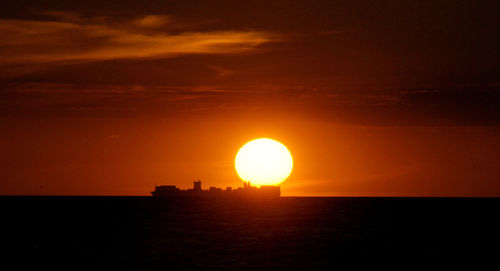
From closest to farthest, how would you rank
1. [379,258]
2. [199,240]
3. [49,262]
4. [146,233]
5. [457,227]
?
[49,262] → [379,258] → [199,240] → [146,233] → [457,227]

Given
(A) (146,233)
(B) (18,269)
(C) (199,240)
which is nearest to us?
(B) (18,269)

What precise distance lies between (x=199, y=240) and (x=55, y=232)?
3598cm

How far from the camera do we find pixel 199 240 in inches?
4087

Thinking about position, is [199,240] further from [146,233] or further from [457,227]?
[457,227]

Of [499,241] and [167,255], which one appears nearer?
[167,255]

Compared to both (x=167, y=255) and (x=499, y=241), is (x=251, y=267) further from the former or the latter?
(x=499, y=241)

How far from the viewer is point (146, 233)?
121188mm

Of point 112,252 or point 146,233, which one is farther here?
point 146,233

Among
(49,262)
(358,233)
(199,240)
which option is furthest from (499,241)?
(49,262)

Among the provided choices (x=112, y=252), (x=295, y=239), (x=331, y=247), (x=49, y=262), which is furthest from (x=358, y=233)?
(x=49, y=262)

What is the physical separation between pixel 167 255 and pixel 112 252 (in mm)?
9991

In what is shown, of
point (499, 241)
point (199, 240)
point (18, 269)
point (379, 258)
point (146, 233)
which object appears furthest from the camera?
point (146, 233)

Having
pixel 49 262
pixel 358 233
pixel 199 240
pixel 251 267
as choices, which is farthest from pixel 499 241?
pixel 49 262

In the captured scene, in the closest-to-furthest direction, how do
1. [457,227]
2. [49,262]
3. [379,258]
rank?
[49,262] < [379,258] < [457,227]
